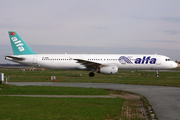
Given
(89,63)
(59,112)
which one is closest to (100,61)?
(89,63)

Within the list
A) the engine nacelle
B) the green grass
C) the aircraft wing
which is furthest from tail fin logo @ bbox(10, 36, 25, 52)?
the green grass

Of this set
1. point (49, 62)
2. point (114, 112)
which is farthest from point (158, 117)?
point (49, 62)

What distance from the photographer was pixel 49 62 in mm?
41938

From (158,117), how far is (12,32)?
37.0 m

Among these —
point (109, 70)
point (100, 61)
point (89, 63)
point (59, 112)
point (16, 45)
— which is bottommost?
point (59, 112)

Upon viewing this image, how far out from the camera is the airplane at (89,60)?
4050 cm

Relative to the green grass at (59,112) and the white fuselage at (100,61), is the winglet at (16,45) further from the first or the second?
the green grass at (59,112)

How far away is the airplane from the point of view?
133ft

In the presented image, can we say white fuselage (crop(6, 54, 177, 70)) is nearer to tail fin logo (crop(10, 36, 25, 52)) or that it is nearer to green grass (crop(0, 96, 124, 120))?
tail fin logo (crop(10, 36, 25, 52))

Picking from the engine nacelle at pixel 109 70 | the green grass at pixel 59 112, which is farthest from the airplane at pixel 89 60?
the green grass at pixel 59 112

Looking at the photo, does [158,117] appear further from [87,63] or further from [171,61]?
[171,61]

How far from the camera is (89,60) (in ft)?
136

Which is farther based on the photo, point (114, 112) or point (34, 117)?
point (114, 112)

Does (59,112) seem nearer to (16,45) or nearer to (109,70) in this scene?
(109,70)
